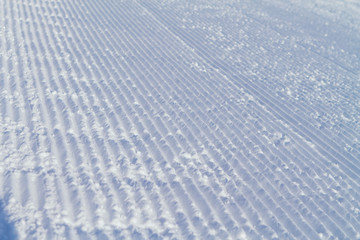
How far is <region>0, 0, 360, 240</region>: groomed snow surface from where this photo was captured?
293cm

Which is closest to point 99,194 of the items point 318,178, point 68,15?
point 318,178

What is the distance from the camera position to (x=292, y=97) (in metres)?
6.13

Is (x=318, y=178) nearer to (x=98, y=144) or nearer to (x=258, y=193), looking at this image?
(x=258, y=193)

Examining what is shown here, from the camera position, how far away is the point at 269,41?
9023 mm

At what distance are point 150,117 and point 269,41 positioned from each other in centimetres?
598

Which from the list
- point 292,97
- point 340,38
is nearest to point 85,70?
point 292,97

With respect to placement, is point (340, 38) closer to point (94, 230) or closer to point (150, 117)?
point (150, 117)

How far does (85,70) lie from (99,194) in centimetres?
289

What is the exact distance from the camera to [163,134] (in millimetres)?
→ 4125

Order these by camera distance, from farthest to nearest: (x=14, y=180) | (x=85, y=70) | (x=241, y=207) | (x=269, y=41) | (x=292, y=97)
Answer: (x=269, y=41)
(x=292, y=97)
(x=85, y=70)
(x=241, y=207)
(x=14, y=180)

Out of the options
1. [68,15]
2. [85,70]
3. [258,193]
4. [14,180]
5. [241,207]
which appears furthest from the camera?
[68,15]

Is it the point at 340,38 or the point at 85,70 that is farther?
the point at 340,38

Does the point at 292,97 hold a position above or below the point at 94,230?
below

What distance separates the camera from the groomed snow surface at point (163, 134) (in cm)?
293
